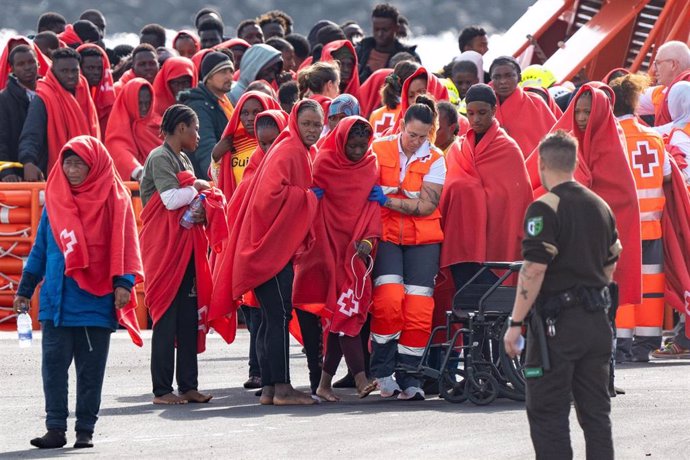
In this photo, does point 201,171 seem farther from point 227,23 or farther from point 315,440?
point 227,23

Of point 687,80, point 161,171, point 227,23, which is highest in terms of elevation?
point 227,23

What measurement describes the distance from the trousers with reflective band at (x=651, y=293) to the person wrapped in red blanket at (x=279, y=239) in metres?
3.41

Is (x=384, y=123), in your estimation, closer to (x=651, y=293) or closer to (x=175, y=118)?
(x=175, y=118)

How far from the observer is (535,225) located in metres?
7.66

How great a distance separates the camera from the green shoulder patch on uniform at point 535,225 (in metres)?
7.65

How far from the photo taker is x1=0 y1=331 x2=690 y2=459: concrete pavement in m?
9.15

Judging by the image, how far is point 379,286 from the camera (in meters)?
11.3

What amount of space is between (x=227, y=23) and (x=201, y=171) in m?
25.0

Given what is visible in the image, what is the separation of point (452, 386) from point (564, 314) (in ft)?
11.1

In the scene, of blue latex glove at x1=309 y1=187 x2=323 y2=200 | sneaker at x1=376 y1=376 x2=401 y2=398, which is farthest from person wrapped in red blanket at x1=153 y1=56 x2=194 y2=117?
sneaker at x1=376 y1=376 x2=401 y2=398

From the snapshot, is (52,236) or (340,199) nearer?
(52,236)

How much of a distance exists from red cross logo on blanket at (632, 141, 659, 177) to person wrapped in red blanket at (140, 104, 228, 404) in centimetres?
343

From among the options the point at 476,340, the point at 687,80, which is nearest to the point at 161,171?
the point at 476,340

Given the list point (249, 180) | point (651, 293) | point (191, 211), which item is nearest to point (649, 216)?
point (651, 293)
